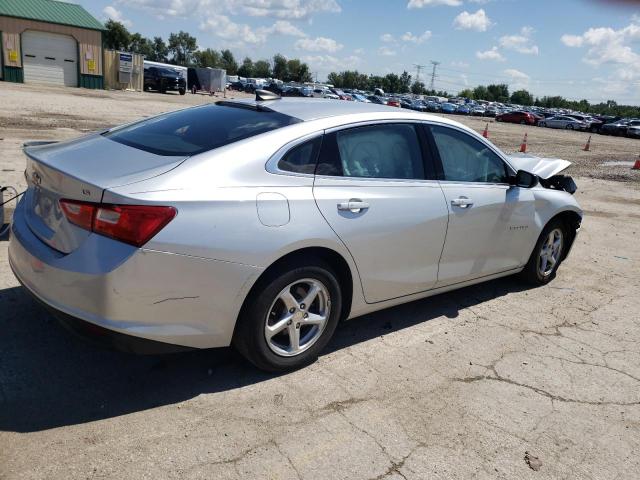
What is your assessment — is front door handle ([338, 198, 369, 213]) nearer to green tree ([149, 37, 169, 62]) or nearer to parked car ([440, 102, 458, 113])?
parked car ([440, 102, 458, 113])

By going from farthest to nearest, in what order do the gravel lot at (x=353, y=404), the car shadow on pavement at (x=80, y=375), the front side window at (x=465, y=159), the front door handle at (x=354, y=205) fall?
the front side window at (x=465, y=159) → the front door handle at (x=354, y=205) → the car shadow on pavement at (x=80, y=375) → the gravel lot at (x=353, y=404)

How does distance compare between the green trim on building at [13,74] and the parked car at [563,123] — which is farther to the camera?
the parked car at [563,123]

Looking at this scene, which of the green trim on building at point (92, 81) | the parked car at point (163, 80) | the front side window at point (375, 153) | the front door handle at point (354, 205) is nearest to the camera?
the front door handle at point (354, 205)

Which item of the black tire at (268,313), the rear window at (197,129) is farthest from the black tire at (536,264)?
the rear window at (197,129)

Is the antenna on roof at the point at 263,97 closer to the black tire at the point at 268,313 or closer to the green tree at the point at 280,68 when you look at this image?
the black tire at the point at 268,313

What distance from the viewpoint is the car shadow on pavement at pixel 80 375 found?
294cm

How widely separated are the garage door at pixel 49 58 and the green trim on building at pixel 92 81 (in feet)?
1.74

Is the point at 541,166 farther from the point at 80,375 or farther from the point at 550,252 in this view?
the point at 80,375

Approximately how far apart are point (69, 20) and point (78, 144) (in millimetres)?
42438

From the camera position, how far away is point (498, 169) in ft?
15.6

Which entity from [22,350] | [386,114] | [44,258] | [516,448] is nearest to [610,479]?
[516,448]

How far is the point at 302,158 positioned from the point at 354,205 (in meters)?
0.45

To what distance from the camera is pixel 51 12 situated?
39.5 meters

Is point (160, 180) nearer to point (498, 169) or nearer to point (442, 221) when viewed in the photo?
point (442, 221)
